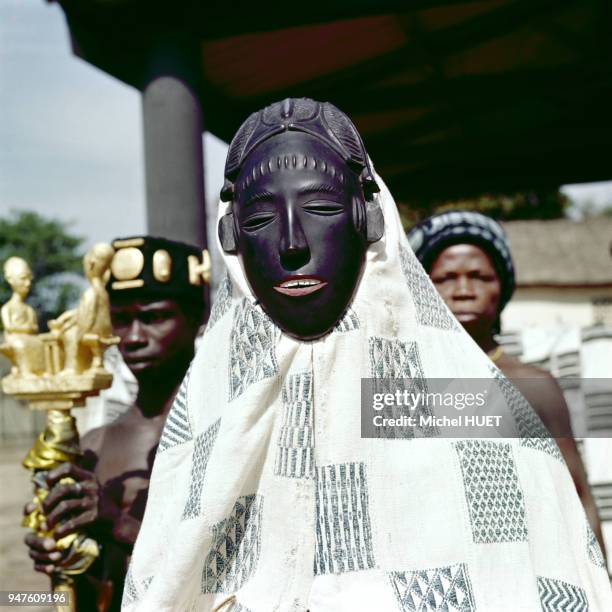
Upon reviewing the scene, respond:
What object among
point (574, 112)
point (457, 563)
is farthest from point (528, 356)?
point (457, 563)

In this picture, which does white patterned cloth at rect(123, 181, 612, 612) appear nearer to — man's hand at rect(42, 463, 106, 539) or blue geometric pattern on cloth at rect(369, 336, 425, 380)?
blue geometric pattern on cloth at rect(369, 336, 425, 380)

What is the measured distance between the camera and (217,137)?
414cm

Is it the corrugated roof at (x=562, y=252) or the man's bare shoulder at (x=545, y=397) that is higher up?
the corrugated roof at (x=562, y=252)

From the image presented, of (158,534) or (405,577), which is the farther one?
(158,534)

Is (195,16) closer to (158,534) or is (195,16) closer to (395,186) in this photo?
(158,534)

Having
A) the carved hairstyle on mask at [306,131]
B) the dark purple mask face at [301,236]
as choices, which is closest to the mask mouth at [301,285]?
the dark purple mask face at [301,236]

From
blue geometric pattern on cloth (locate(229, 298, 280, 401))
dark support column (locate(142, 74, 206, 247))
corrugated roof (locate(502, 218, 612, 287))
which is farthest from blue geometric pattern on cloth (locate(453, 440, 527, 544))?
corrugated roof (locate(502, 218, 612, 287))

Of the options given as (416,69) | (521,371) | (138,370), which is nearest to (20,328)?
(138,370)

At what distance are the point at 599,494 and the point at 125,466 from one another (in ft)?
8.00

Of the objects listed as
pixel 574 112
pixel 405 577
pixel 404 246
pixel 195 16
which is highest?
pixel 574 112

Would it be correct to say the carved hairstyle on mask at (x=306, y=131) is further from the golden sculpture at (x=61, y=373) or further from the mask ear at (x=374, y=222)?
the golden sculpture at (x=61, y=373)

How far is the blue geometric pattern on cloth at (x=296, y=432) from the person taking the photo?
1394 millimetres

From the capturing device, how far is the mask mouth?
4.66ft

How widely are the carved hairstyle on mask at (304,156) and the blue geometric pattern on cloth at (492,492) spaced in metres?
0.49
